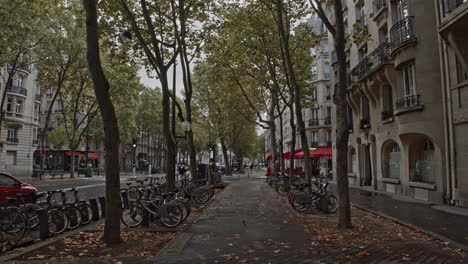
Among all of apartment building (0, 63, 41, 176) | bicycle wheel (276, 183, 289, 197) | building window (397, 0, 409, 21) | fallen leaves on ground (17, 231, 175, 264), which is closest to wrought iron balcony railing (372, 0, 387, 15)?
building window (397, 0, 409, 21)

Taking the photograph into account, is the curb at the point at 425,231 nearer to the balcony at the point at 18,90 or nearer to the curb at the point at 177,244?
the curb at the point at 177,244

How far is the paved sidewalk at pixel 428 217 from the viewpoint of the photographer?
307 inches

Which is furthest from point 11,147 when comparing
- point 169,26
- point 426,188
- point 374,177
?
point 426,188

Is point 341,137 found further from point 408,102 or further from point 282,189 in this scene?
point 282,189

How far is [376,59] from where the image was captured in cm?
1847

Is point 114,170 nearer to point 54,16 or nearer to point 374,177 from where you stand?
point 374,177

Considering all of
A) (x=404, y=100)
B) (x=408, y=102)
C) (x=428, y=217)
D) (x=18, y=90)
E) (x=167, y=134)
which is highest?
(x=18, y=90)

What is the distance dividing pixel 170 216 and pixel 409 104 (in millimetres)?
12552

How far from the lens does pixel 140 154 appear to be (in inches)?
3054

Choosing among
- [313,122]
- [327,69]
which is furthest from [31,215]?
[327,69]

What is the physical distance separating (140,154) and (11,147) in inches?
1532

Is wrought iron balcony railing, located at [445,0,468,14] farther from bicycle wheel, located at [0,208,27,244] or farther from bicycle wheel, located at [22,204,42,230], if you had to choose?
bicycle wheel, located at [0,208,27,244]

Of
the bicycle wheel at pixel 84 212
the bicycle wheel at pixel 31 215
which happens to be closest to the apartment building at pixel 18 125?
the bicycle wheel at pixel 84 212

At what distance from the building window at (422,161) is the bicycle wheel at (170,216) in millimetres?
11731
